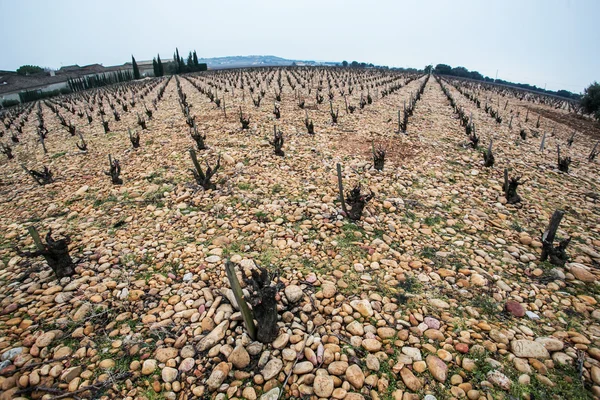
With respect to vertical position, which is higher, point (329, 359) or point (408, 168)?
point (408, 168)

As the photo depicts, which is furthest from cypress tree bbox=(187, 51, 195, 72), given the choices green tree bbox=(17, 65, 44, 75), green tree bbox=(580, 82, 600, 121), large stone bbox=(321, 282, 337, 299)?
large stone bbox=(321, 282, 337, 299)

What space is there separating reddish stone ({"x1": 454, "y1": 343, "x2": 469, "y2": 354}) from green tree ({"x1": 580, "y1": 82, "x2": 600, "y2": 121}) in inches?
1270

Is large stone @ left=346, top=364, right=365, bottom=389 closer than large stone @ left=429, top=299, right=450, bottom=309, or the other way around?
large stone @ left=346, top=364, right=365, bottom=389

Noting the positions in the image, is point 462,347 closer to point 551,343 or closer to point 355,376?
point 551,343

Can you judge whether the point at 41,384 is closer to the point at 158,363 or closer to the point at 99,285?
the point at 158,363

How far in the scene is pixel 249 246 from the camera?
15.4 feet

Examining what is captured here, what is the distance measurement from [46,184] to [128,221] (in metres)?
4.55

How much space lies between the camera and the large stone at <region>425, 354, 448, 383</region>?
271 centimetres

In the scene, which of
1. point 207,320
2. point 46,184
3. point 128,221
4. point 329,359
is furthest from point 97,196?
point 329,359

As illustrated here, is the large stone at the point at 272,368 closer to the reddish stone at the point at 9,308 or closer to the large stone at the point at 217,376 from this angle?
the large stone at the point at 217,376

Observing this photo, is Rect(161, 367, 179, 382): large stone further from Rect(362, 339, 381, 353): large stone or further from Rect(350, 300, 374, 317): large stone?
Rect(350, 300, 374, 317): large stone

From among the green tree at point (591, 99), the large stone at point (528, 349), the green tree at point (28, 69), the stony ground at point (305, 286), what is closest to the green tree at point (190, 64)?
the green tree at point (28, 69)

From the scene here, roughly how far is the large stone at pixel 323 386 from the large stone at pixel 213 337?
1242 millimetres

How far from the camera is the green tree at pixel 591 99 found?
22891 millimetres
